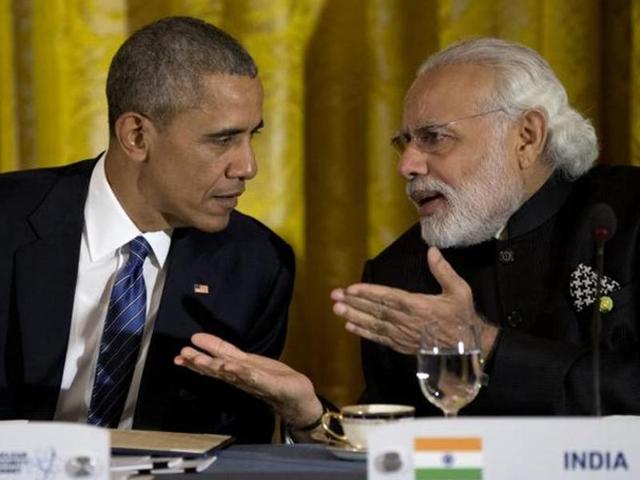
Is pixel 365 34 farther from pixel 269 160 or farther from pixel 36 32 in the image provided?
pixel 36 32

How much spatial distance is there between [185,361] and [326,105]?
128cm

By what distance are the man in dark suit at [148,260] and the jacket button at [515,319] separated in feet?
1.84

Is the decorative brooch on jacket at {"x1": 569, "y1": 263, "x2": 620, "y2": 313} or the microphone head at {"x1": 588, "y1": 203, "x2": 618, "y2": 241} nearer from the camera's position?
the microphone head at {"x1": 588, "y1": 203, "x2": 618, "y2": 241}

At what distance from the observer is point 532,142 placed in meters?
2.94

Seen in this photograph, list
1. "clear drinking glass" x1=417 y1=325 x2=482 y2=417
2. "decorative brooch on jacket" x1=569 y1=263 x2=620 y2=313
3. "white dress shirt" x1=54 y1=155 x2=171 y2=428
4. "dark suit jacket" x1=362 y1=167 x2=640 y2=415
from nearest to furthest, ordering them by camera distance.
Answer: "clear drinking glass" x1=417 y1=325 x2=482 y2=417, "dark suit jacket" x1=362 y1=167 x2=640 y2=415, "decorative brooch on jacket" x1=569 y1=263 x2=620 y2=313, "white dress shirt" x1=54 y1=155 x2=171 y2=428

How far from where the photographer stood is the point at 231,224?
307 cm

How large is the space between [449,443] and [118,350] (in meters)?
1.28

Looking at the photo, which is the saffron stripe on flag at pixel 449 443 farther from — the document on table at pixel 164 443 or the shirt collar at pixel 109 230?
the shirt collar at pixel 109 230

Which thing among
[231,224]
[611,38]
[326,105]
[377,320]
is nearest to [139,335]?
[231,224]

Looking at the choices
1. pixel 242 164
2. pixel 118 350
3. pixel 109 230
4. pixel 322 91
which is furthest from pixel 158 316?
pixel 322 91

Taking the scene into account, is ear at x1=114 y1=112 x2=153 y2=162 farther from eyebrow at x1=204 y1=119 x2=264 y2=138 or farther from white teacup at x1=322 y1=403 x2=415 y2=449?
white teacup at x1=322 y1=403 x2=415 y2=449

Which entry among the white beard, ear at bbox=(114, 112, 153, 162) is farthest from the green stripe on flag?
ear at bbox=(114, 112, 153, 162)

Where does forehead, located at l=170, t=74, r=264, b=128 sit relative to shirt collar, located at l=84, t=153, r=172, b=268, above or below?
above

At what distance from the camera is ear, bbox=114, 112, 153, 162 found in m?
2.96
